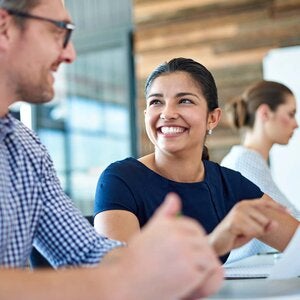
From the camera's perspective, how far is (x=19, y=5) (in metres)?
1.23

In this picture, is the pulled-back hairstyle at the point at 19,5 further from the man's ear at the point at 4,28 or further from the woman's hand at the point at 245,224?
the woman's hand at the point at 245,224

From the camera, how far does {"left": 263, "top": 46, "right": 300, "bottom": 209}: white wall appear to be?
417 cm

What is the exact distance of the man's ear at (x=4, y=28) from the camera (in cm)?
121

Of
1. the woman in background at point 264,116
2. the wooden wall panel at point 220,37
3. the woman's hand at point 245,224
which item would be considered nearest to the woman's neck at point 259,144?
the woman in background at point 264,116

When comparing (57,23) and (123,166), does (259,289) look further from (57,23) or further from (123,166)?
(123,166)

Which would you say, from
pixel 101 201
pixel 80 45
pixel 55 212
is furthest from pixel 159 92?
pixel 80 45

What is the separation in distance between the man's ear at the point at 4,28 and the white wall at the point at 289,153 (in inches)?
126

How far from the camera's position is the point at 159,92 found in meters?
2.13

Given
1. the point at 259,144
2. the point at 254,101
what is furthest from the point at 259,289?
the point at 254,101

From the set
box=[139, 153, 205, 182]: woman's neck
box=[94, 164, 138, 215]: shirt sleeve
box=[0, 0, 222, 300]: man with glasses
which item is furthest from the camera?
box=[139, 153, 205, 182]: woman's neck

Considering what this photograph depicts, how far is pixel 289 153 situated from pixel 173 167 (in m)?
2.25

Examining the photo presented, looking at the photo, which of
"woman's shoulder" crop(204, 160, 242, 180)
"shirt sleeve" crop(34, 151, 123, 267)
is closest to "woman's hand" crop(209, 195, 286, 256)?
"shirt sleeve" crop(34, 151, 123, 267)

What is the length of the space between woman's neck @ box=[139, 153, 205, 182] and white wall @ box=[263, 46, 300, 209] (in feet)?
7.09

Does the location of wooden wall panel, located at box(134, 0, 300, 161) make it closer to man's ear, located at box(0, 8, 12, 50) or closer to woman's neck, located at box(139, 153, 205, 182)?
woman's neck, located at box(139, 153, 205, 182)
